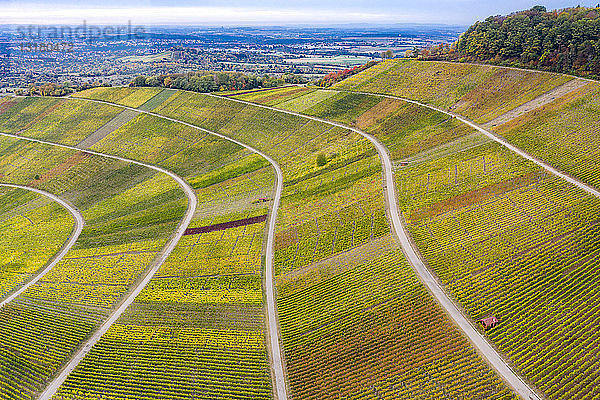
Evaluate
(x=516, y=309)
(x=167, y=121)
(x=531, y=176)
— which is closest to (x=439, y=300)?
(x=516, y=309)

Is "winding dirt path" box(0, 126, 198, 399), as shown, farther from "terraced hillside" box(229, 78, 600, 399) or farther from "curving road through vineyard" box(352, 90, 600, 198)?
"curving road through vineyard" box(352, 90, 600, 198)

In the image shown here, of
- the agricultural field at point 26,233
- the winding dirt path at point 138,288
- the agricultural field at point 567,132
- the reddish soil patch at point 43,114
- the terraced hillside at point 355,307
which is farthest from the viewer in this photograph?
the reddish soil patch at point 43,114

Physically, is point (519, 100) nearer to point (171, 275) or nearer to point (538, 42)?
point (538, 42)

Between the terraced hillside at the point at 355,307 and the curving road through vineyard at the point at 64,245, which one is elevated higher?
the terraced hillside at the point at 355,307

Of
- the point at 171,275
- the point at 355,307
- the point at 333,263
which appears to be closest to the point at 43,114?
the point at 171,275

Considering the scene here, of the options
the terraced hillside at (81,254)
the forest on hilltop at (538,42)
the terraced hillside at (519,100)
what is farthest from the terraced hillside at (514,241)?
the terraced hillside at (81,254)

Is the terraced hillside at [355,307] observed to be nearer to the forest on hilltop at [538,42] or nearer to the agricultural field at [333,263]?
the agricultural field at [333,263]
